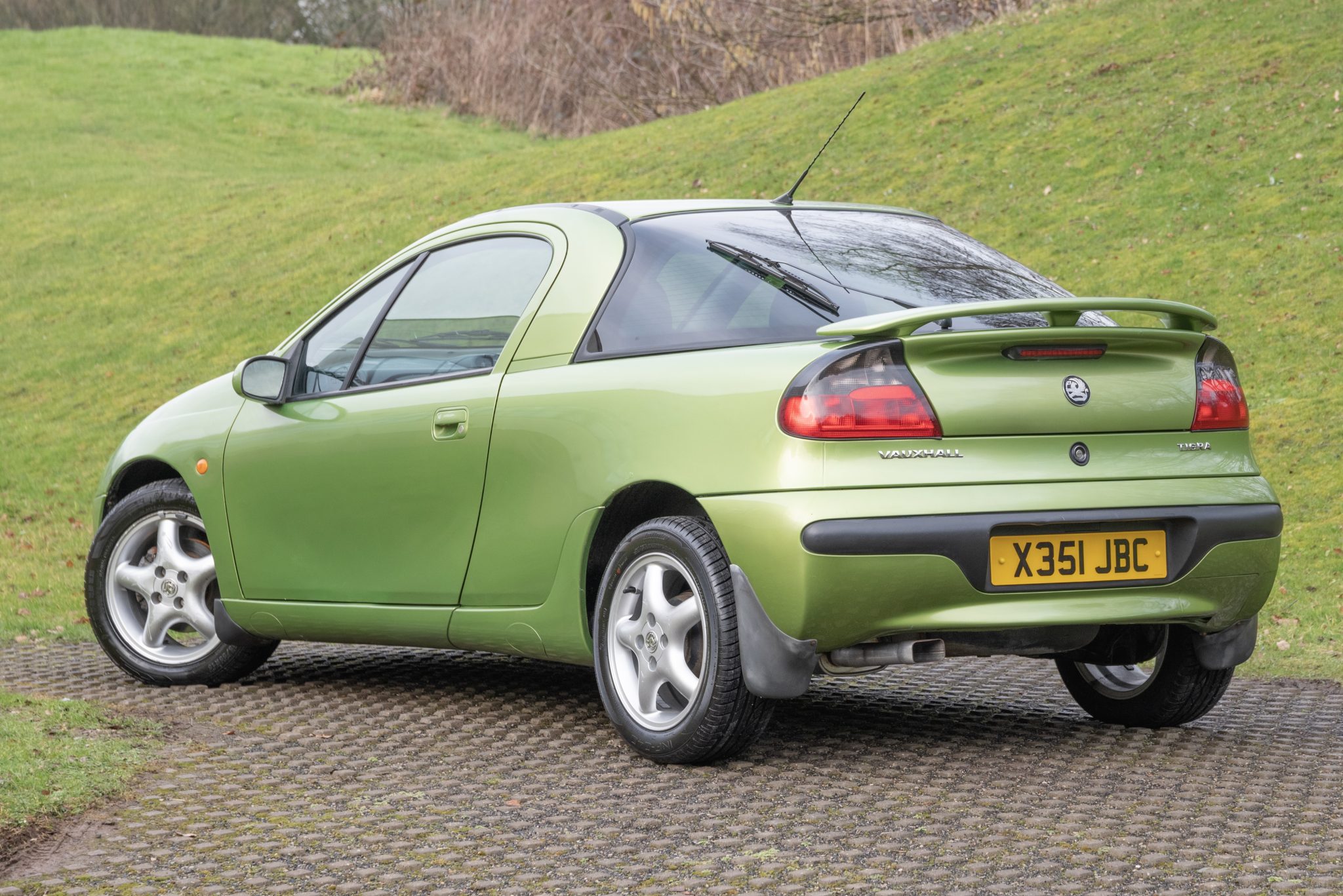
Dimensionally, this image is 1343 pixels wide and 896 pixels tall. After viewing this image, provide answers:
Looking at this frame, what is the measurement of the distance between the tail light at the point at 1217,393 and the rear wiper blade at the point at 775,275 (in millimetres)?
1064

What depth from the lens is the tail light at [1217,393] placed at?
4.61 m

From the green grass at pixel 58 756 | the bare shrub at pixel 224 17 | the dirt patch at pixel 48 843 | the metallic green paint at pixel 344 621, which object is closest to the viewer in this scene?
the dirt patch at pixel 48 843

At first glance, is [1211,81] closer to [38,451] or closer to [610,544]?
[38,451]

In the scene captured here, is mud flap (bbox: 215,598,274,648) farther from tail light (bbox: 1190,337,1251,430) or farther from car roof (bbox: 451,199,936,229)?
tail light (bbox: 1190,337,1251,430)

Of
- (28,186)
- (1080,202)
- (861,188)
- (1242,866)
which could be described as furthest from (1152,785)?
(28,186)

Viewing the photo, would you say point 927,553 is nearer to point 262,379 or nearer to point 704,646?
point 704,646

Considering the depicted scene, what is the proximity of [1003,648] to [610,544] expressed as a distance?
3.98 feet

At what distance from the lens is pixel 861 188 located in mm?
17250

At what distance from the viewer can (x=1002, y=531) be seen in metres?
4.25

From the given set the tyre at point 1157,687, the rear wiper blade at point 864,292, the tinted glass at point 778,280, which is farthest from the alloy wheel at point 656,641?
the tyre at point 1157,687

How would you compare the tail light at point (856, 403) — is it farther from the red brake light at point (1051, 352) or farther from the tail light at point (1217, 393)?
the tail light at point (1217, 393)

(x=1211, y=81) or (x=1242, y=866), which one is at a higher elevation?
(x=1211, y=81)

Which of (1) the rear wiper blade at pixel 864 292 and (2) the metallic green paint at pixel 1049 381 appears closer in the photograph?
(2) the metallic green paint at pixel 1049 381

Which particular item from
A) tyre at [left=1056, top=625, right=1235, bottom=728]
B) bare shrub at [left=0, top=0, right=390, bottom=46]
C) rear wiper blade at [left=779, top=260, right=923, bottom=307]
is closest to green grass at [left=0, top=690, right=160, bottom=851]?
rear wiper blade at [left=779, top=260, right=923, bottom=307]
